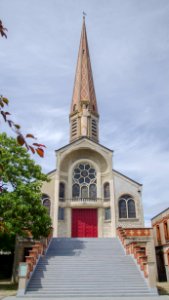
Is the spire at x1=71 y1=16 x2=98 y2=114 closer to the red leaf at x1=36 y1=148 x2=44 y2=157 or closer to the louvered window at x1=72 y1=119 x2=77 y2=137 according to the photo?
the louvered window at x1=72 y1=119 x2=77 y2=137

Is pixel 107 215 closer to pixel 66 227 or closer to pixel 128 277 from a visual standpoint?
pixel 66 227

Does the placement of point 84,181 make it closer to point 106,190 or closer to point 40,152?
point 106,190

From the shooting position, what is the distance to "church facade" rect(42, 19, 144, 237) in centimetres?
2264

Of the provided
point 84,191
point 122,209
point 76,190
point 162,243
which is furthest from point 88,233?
point 162,243

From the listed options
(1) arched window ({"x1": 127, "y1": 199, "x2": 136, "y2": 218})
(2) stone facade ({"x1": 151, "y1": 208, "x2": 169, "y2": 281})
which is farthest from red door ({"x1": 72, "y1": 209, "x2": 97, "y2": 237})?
(2) stone facade ({"x1": 151, "y1": 208, "x2": 169, "y2": 281})

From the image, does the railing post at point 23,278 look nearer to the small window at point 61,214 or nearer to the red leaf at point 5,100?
the small window at point 61,214

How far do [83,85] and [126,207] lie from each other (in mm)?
20236

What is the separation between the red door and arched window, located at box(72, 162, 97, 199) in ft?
5.21

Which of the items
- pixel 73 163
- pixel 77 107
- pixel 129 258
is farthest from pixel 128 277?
pixel 77 107

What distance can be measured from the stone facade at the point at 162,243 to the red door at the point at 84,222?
6174mm

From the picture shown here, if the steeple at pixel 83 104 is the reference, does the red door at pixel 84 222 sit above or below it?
below

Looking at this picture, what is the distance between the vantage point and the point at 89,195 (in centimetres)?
2445

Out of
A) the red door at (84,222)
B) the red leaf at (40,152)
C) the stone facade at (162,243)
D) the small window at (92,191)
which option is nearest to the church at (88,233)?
the red door at (84,222)

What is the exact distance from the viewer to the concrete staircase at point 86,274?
1206 centimetres
